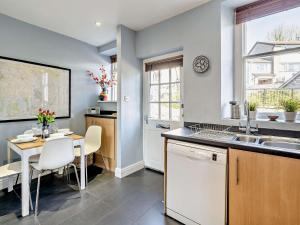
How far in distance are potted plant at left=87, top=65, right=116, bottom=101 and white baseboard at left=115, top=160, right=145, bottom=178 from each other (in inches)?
62.5

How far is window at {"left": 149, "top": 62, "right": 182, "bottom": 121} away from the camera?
286cm

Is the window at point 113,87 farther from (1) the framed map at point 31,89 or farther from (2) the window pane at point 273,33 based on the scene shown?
(2) the window pane at point 273,33

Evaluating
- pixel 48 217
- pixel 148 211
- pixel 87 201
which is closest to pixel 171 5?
pixel 148 211

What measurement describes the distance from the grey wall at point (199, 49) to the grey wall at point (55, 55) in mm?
1795

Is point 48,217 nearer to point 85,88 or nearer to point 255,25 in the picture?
point 85,88

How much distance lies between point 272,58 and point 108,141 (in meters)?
2.76

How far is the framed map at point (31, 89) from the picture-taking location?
2543 millimetres

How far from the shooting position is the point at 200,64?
2.29m

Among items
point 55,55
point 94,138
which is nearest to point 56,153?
point 94,138

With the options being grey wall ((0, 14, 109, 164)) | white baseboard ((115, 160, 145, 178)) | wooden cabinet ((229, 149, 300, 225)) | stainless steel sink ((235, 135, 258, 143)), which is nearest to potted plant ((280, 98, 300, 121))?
stainless steel sink ((235, 135, 258, 143))

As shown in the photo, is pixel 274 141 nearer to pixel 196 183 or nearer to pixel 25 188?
pixel 196 183

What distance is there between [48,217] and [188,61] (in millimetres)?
2563

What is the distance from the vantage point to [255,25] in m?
2.17

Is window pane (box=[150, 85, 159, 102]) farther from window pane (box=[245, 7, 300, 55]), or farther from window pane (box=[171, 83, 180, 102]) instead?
window pane (box=[245, 7, 300, 55])
